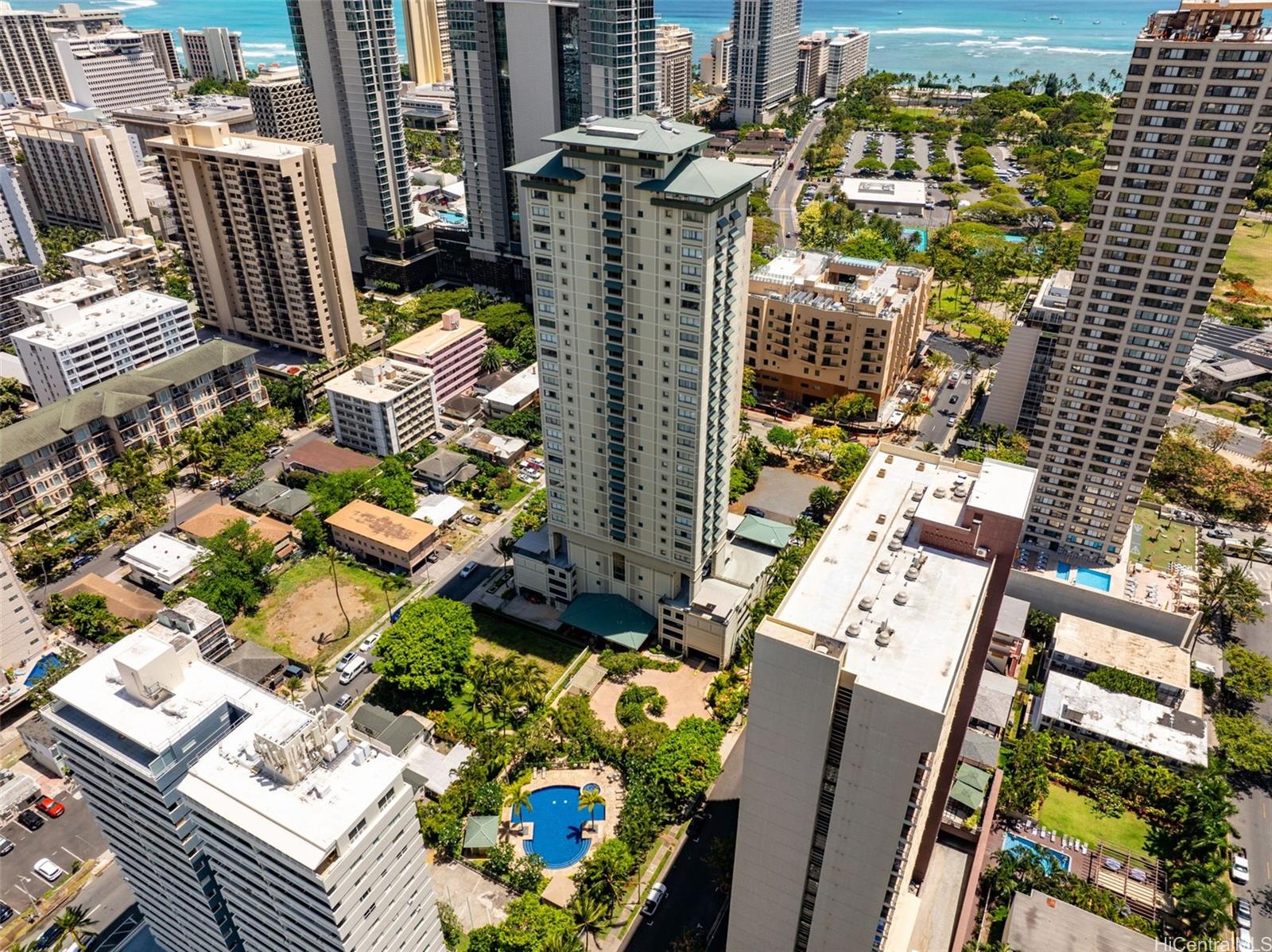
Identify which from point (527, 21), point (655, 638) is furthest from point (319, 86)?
point (655, 638)

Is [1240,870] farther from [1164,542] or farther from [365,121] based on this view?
[365,121]

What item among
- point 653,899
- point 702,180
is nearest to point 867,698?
point 653,899

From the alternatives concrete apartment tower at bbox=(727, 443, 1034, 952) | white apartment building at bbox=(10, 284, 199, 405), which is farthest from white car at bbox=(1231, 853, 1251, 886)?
white apartment building at bbox=(10, 284, 199, 405)

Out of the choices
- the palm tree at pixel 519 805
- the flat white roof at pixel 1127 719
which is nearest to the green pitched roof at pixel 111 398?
the palm tree at pixel 519 805

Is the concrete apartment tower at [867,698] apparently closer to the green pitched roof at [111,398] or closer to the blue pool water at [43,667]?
the blue pool water at [43,667]

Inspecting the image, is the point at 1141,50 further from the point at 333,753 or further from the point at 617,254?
the point at 333,753
